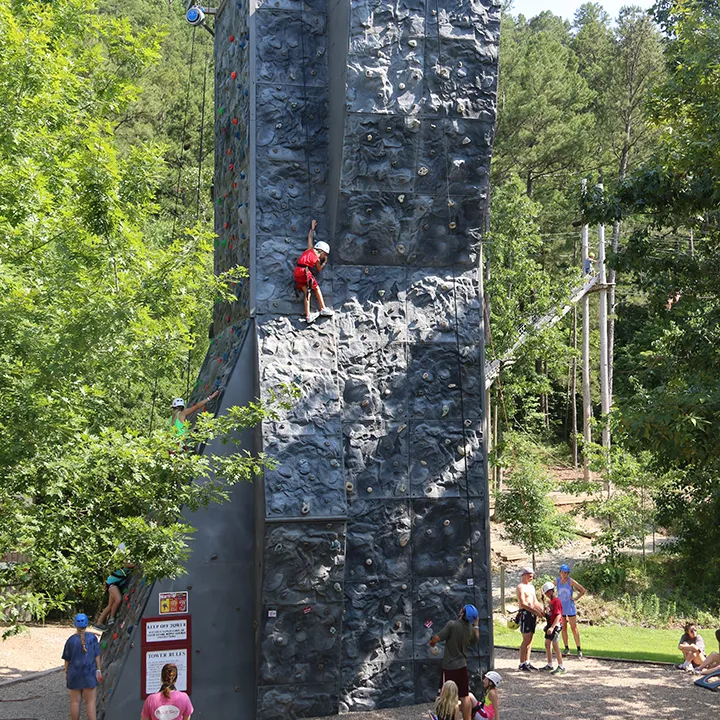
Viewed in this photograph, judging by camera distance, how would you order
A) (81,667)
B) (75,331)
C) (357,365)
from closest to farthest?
(75,331)
(81,667)
(357,365)

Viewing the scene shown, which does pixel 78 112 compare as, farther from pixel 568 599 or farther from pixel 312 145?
pixel 568 599

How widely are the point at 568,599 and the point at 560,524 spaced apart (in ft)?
35.5

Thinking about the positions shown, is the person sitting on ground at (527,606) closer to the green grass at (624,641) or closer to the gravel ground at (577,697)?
the gravel ground at (577,697)

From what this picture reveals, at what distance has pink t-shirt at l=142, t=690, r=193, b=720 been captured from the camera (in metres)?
8.45

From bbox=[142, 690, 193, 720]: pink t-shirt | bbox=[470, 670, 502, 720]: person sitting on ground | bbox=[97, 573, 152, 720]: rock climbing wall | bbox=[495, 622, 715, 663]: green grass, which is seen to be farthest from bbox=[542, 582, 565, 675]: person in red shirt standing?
bbox=[142, 690, 193, 720]: pink t-shirt

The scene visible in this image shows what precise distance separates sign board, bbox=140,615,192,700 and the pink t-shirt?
3.35 metres

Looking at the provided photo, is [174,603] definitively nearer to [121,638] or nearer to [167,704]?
[121,638]

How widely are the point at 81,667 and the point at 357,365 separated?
527 cm

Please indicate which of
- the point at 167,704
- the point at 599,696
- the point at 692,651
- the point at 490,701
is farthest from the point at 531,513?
the point at 167,704

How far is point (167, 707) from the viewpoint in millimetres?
8453

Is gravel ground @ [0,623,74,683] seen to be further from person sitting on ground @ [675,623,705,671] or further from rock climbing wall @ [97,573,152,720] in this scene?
person sitting on ground @ [675,623,705,671]

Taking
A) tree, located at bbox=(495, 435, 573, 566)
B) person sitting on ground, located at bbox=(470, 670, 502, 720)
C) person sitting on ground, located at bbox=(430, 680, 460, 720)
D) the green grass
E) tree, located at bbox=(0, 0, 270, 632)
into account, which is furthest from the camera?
tree, located at bbox=(495, 435, 573, 566)

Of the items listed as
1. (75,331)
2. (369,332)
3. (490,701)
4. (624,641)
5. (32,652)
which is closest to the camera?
(75,331)

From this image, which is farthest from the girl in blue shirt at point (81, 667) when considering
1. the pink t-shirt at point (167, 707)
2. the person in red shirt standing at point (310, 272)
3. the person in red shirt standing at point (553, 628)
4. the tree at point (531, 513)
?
the tree at point (531, 513)
